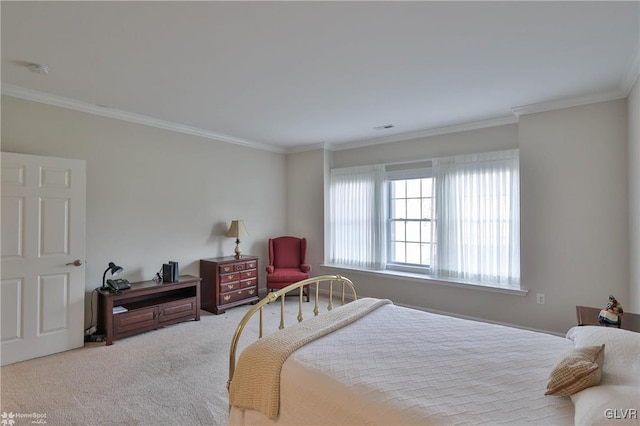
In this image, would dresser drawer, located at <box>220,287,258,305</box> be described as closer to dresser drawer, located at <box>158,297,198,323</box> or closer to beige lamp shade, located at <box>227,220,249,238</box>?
dresser drawer, located at <box>158,297,198,323</box>

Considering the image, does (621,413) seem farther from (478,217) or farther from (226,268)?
(226,268)

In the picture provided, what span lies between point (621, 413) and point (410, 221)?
4.03 m

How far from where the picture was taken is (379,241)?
5.17 metres

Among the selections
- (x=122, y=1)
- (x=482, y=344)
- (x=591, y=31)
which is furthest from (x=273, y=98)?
(x=482, y=344)

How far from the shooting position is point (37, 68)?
2.70 meters

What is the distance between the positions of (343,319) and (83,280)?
2.91m

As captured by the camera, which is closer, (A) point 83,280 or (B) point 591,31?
(B) point 591,31

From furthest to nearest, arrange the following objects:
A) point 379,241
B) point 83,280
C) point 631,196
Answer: point 379,241 < point 83,280 < point 631,196

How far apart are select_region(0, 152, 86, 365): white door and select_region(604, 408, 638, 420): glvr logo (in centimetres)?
418

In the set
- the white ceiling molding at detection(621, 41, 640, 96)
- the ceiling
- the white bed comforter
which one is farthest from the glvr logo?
the white ceiling molding at detection(621, 41, 640, 96)

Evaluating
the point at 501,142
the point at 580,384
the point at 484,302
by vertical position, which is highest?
the point at 501,142

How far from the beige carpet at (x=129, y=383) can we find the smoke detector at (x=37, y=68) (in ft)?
8.62

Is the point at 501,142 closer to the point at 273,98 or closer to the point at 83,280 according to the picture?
the point at 273,98

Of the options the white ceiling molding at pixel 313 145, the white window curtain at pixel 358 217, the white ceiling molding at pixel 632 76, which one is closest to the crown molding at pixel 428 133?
the white ceiling molding at pixel 313 145
